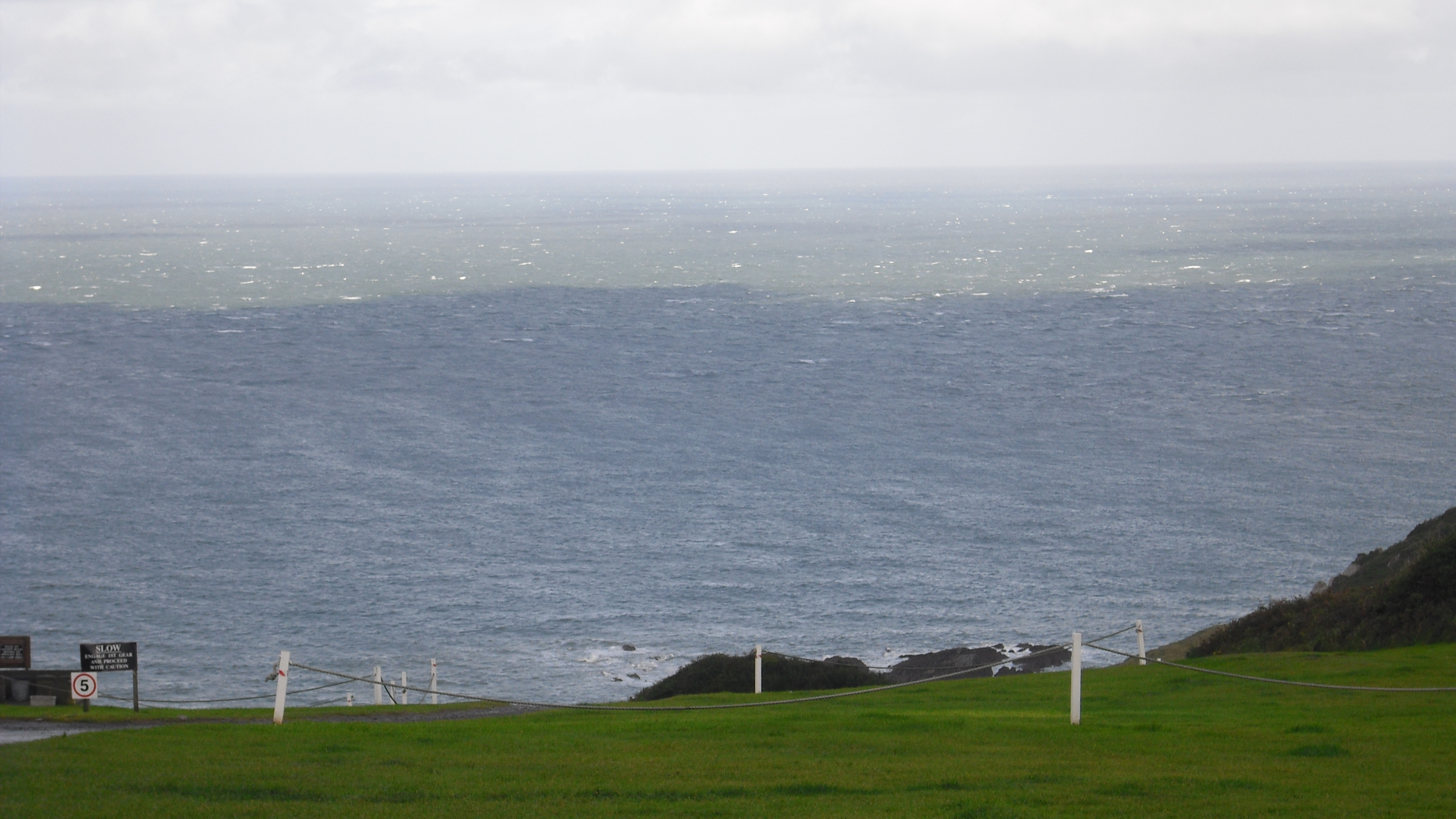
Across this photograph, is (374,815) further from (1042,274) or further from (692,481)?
(1042,274)

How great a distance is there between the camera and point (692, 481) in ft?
221

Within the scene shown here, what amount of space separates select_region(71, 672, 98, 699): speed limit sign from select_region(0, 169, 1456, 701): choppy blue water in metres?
20.1

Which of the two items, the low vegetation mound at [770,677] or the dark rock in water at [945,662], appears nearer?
the low vegetation mound at [770,677]

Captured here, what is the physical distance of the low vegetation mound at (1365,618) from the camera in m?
22.7

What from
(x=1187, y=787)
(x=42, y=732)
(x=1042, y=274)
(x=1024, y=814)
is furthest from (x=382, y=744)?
(x=1042, y=274)

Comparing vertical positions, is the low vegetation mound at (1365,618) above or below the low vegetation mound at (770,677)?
above

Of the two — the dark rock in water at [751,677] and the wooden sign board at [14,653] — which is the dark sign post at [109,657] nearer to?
the wooden sign board at [14,653]

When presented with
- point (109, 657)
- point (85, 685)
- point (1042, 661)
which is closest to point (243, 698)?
point (109, 657)

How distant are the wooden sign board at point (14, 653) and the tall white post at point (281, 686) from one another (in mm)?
7990

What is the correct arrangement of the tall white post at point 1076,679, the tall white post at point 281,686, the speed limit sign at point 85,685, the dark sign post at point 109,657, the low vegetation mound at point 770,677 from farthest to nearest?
the low vegetation mound at point 770,677 < the dark sign post at point 109,657 < the speed limit sign at point 85,685 < the tall white post at point 281,686 < the tall white post at point 1076,679

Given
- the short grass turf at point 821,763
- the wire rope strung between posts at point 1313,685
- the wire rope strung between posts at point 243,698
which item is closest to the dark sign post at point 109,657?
the wire rope strung between posts at point 243,698

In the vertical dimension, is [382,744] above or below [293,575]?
above

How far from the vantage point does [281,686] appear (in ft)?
58.3

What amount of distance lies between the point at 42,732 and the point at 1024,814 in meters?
15.2
